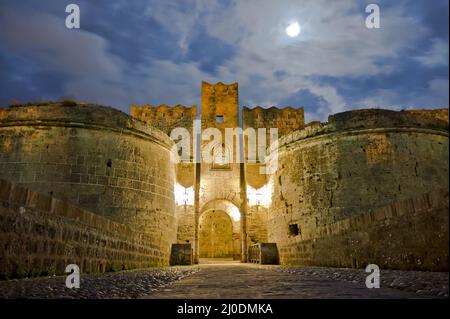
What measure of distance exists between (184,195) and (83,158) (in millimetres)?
7574

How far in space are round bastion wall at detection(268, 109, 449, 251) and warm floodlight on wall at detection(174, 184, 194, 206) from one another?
5920 millimetres

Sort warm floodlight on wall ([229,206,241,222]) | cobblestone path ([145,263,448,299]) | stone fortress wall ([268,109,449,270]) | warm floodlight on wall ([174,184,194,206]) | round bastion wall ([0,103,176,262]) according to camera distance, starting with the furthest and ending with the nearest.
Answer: warm floodlight on wall ([229,206,241,222]), warm floodlight on wall ([174,184,194,206]), stone fortress wall ([268,109,449,270]), round bastion wall ([0,103,176,262]), cobblestone path ([145,263,448,299])

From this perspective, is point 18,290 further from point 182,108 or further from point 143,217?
point 182,108

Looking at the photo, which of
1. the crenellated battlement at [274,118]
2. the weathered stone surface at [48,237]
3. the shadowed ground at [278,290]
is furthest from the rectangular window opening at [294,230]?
the shadowed ground at [278,290]

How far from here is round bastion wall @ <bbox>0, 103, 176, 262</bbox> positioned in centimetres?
1055

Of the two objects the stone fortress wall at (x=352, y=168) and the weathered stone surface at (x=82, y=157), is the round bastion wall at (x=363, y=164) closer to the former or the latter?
the stone fortress wall at (x=352, y=168)

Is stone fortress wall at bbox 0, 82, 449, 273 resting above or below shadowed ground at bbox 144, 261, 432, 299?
above

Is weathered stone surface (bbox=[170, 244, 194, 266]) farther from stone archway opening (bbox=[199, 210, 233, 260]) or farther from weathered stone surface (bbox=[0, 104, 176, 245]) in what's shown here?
stone archway opening (bbox=[199, 210, 233, 260])

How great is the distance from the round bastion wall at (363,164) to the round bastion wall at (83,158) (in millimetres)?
5954

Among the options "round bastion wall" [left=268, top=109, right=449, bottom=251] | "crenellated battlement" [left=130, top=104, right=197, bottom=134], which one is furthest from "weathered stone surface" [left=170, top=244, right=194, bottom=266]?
"crenellated battlement" [left=130, top=104, right=197, bottom=134]

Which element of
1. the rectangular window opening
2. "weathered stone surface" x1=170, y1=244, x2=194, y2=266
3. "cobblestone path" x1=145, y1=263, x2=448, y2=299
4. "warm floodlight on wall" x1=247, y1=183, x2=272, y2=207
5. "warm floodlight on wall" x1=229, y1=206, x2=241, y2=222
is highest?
Answer: "warm floodlight on wall" x1=247, y1=183, x2=272, y2=207

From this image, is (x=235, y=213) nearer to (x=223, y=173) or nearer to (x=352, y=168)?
(x=223, y=173)

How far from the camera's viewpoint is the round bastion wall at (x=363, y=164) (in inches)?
481

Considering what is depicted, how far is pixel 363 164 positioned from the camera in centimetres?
1252
